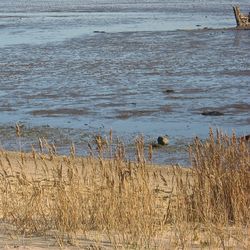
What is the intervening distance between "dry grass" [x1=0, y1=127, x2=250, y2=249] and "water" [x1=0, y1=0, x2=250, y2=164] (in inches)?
203

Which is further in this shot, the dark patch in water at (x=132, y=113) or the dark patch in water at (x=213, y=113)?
the dark patch in water at (x=132, y=113)

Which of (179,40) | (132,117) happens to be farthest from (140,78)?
(179,40)

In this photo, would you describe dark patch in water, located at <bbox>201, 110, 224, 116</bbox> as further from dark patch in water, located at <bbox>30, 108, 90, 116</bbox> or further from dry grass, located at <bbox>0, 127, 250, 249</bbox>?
dry grass, located at <bbox>0, 127, 250, 249</bbox>

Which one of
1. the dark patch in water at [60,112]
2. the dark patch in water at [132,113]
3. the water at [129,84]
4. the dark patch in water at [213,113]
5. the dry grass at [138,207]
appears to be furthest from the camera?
the dark patch in water at [60,112]

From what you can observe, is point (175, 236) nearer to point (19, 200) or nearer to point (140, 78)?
point (19, 200)

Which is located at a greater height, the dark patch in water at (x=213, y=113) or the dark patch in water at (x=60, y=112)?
the dark patch in water at (x=213, y=113)

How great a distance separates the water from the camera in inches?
635

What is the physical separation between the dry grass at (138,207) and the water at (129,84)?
203 inches

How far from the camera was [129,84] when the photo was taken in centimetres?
2205

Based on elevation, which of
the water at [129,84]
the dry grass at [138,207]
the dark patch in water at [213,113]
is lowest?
the water at [129,84]

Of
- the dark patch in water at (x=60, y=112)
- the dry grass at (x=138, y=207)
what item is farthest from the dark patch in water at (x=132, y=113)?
→ the dry grass at (x=138, y=207)

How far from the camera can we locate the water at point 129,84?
16.1m

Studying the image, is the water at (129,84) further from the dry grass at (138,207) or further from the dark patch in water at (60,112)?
the dry grass at (138,207)

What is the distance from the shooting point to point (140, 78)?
2331 cm
